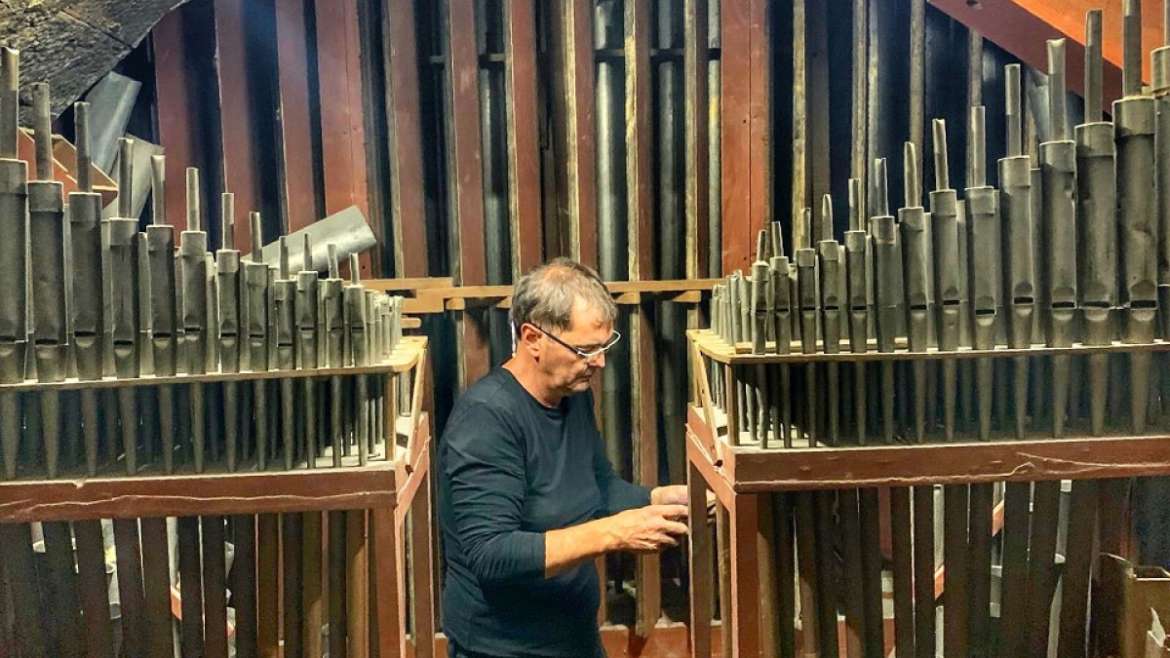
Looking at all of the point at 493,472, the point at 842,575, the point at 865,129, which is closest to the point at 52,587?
the point at 493,472

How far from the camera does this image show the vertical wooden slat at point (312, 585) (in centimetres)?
166

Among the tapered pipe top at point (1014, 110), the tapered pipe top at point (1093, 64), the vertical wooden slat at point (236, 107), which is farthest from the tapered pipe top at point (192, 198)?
the tapered pipe top at point (1093, 64)

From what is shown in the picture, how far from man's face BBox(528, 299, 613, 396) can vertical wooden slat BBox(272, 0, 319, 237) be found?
4.74ft

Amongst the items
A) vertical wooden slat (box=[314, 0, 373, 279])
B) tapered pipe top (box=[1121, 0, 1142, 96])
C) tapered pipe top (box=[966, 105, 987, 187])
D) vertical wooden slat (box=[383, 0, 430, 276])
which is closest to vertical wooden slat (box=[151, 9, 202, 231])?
vertical wooden slat (box=[314, 0, 373, 279])

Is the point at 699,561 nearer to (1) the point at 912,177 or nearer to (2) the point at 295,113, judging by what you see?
(1) the point at 912,177

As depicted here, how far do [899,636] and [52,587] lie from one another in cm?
177

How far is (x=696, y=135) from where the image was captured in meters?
2.88

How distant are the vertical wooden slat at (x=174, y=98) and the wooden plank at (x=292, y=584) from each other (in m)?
1.69

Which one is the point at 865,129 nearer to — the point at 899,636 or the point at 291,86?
the point at 899,636

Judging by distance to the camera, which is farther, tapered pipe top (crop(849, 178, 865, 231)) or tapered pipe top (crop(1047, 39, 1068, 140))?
tapered pipe top (crop(849, 178, 865, 231))

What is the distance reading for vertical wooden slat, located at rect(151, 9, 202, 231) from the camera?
2.86 meters

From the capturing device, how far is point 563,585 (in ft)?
6.18

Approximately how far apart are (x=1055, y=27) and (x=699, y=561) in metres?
2.07

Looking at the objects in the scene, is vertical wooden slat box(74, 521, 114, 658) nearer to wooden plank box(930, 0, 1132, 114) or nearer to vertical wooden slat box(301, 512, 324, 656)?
vertical wooden slat box(301, 512, 324, 656)
